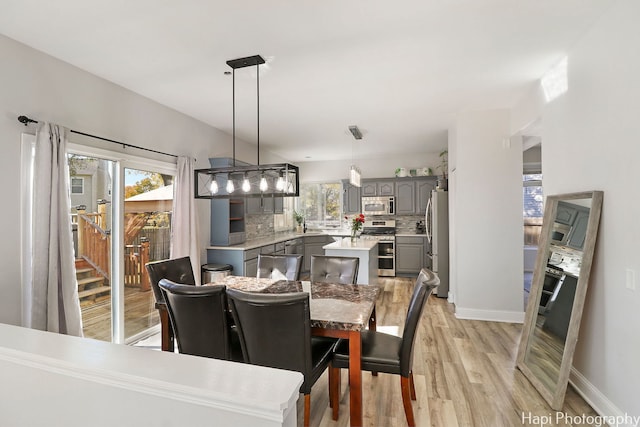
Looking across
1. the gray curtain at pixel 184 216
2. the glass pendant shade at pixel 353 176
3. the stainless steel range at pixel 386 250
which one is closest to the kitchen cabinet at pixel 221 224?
the gray curtain at pixel 184 216

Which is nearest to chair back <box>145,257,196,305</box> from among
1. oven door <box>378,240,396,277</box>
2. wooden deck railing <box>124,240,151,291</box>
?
wooden deck railing <box>124,240,151,291</box>

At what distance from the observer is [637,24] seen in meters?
1.85

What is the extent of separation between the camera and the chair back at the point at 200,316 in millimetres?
2018

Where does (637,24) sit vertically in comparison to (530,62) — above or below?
below

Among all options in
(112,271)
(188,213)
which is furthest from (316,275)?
(112,271)

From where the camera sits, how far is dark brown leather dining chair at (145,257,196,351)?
2.56m

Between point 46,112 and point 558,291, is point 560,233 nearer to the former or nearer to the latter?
point 558,291

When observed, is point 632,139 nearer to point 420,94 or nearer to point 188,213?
point 420,94

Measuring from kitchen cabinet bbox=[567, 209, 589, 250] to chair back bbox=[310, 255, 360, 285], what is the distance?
5.64ft

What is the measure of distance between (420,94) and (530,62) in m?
1.01

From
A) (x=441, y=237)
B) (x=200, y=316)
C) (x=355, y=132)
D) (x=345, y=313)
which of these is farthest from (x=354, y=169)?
(x=200, y=316)

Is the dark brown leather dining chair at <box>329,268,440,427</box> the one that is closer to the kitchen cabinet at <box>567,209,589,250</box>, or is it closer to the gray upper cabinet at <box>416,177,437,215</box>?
the kitchen cabinet at <box>567,209,589,250</box>

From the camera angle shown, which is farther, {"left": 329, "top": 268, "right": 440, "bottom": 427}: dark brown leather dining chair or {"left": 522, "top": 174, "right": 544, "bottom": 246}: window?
{"left": 522, "top": 174, "right": 544, "bottom": 246}: window

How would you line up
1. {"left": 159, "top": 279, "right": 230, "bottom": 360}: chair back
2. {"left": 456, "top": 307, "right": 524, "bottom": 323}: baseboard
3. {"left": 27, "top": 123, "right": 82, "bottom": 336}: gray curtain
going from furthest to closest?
{"left": 456, "top": 307, "right": 524, "bottom": 323}: baseboard, {"left": 27, "top": 123, "right": 82, "bottom": 336}: gray curtain, {"left": 159, "top": 279, "right": 230, "bottom": 360}: chair back
